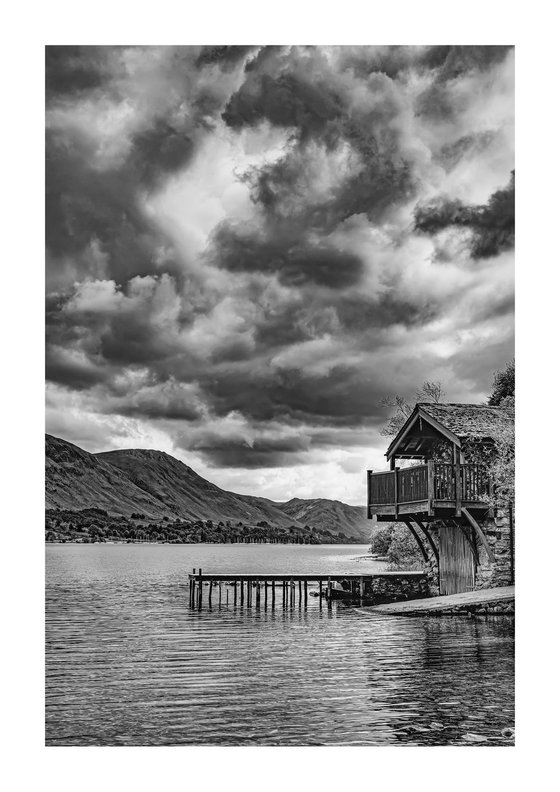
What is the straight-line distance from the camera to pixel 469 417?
2319 centimetres

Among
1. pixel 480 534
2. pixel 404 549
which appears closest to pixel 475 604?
pixel 480 534

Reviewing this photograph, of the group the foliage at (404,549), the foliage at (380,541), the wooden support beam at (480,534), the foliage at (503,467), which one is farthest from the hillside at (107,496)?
the foliage at (503,467)

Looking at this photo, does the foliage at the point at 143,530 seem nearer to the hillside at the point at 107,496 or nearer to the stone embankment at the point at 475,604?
the hillside at the point at 107,496

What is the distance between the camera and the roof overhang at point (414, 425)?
22.8m

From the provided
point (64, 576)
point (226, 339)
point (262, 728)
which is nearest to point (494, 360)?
point (226, 339)

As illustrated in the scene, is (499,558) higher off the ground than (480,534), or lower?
lower

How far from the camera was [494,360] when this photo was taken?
18000 mm

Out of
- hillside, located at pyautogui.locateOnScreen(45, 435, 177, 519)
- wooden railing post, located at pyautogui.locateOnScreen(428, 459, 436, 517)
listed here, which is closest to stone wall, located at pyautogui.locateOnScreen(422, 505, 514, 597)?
wooden railing post, located at pyautogui.locateOnScreen(428, 459, 436, 517)

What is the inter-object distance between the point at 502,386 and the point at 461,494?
12.2ft

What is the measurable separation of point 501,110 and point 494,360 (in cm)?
566

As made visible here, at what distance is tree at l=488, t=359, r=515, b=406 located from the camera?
75.5ft

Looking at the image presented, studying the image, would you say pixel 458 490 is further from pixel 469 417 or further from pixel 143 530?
pixel 143 530

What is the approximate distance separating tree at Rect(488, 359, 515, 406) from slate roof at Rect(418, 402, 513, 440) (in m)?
0.50

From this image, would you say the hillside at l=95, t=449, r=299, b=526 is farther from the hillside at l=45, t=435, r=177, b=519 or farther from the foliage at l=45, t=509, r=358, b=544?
the foliage at l=45, t=509, r=358, b=544
